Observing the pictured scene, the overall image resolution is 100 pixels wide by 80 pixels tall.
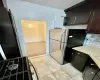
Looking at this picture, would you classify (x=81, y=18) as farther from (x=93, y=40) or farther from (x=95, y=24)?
(x=93, y=40)

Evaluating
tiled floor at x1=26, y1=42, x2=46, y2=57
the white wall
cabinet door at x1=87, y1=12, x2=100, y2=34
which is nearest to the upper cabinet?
cabinet door at x1=87, y1=12, x2=100, y2=34

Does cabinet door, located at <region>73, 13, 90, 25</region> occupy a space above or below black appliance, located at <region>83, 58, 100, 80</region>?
above

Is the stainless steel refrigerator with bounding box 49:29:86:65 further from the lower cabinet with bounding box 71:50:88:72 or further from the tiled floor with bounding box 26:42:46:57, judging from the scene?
the tiled floor with bounding box 26:42:46:57

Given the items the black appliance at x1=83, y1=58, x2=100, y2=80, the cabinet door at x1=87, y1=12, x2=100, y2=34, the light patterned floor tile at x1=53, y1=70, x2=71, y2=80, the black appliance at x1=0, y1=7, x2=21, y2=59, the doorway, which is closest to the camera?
the black appliance at x1=0, y1=7, x2=21, y2=59

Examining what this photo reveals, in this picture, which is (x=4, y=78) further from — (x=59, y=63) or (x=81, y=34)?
(x=81, y=34)

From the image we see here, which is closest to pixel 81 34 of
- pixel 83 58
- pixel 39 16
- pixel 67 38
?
pixel 67 38

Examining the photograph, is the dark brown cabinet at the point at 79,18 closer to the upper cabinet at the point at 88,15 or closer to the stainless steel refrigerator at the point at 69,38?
the upper cabinet at the point at 88,15

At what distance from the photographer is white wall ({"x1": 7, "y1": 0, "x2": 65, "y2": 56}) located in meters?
2.00

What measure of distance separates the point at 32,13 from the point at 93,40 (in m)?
2.33

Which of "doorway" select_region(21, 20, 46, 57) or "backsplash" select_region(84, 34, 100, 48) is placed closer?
"backsplash" select_region(84, 34, 100, 48)

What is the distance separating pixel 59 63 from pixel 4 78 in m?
2.06

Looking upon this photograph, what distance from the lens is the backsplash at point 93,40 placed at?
1950mm

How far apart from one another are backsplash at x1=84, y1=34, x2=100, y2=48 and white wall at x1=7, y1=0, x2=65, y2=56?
1.30 metres

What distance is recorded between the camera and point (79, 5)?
1987 millimetres
